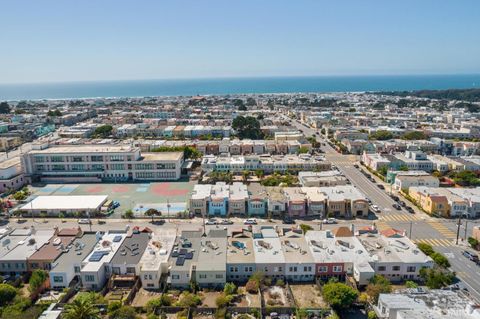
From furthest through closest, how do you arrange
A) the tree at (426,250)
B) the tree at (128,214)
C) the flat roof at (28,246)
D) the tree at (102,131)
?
the tree at (102,131) < the tree at (128,214) < the tree at (426,250) < the flat roof at (28,246)

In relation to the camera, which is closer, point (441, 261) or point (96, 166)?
point (441, 261)

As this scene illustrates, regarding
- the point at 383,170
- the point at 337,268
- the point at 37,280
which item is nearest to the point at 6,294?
the point at 37,280

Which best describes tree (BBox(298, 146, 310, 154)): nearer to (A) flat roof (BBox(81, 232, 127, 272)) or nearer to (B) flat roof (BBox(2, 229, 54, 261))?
(A) flat roof (BBox(81, 232, 127, 272))

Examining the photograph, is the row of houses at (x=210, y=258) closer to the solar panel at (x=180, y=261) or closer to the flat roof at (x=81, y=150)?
the solar panel at (x=180, y=261)

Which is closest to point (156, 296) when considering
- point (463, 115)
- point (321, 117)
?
point (321, 117)

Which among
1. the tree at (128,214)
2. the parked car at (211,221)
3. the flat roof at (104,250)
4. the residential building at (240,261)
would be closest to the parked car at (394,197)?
the parked car at (211,221)

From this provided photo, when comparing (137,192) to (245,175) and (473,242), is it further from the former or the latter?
(473,242)
